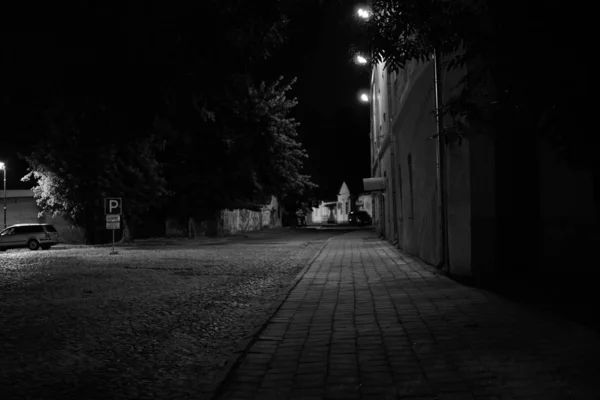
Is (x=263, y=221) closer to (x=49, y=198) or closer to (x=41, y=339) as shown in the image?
(x=49, y=198)

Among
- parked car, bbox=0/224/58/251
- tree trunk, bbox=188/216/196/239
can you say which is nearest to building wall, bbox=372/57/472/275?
tree trunk, bbox=188/216/196/239

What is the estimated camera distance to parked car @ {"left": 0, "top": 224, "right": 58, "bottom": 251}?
2988 cm

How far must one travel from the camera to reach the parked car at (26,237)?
29875 mm

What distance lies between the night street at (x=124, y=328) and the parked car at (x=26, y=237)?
1772 centimetres

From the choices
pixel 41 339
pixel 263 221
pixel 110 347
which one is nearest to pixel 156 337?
pixel 110 347

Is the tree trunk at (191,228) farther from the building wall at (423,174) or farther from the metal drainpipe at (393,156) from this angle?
the building wall at (423,174)

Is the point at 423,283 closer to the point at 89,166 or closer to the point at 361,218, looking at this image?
the point at 89,166

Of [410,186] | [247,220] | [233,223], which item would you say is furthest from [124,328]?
[247,220]

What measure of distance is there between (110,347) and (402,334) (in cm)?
315

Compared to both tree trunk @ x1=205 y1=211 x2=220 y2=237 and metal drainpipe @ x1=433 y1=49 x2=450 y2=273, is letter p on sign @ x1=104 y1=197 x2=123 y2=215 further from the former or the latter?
tree trunk @ x1=205 y1=211 x2=220 y2=237

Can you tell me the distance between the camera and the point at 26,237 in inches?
1185

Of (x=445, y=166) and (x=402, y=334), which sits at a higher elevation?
(x=445, y=166)

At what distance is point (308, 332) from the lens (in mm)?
6531

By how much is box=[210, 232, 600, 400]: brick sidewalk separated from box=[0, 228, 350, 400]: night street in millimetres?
587
